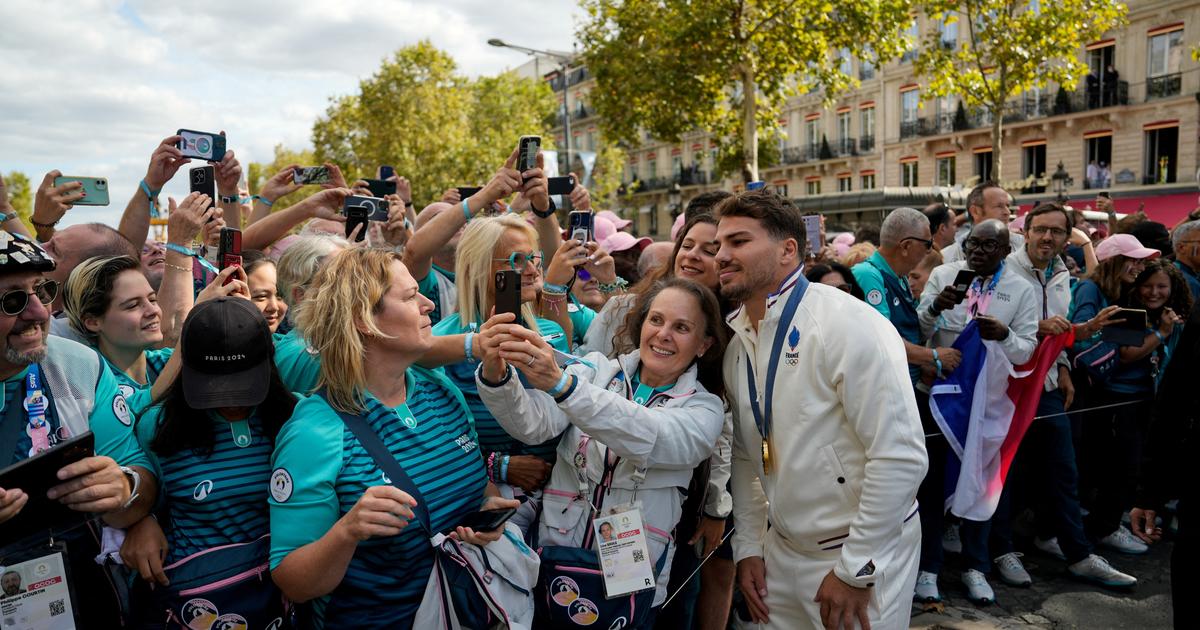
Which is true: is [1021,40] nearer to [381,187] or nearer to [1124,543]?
[1124,543]

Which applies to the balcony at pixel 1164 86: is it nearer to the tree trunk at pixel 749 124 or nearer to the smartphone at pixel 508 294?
the tree trunk at pixel 749 124

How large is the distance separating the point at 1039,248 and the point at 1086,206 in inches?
976

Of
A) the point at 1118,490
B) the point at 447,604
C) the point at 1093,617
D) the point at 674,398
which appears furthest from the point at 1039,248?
the point at 447,604

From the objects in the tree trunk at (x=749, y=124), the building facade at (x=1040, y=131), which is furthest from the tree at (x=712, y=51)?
the building facade at (x=1040, y=131)

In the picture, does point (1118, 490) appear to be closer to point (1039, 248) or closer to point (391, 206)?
point (1039, 248)

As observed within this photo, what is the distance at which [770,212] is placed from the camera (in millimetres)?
2992

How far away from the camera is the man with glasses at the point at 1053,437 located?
5.32m

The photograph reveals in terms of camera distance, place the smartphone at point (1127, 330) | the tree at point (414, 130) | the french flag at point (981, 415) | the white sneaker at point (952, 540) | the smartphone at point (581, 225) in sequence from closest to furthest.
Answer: the smartphone at point (581, 225) → the french flag at point (981, 415) → the smartphone at point (1127, 330) → the white sneaker at point (952, 540) → the tree at point (414, 130)

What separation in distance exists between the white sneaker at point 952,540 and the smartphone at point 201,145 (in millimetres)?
5541

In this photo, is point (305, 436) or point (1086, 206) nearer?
point (305, 436)

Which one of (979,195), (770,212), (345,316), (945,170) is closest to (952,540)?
(979,195)

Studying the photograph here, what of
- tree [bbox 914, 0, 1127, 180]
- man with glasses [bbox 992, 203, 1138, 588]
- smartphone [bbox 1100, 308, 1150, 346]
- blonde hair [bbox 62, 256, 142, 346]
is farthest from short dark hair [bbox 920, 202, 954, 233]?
tree [bbox 914, 0, 1127, 180]

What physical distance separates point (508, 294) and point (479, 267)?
0.91 meters

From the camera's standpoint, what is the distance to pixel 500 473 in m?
3.02
